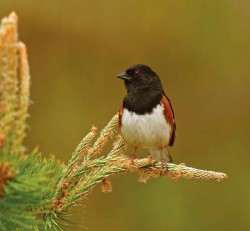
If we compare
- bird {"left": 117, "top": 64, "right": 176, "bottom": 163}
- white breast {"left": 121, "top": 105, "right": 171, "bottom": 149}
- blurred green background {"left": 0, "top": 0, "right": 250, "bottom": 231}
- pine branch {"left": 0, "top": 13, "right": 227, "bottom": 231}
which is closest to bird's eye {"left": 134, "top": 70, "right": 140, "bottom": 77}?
bird {"left": 117, "top": 64, "right": 176, "bottom": 163}

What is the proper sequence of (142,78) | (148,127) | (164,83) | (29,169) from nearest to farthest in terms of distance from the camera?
1. (29,169)
2. (148,127)
3. (142,78)
4. (164,83)

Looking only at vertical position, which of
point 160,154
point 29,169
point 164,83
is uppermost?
point 164,83

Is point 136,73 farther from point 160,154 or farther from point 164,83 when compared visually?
point 164,83

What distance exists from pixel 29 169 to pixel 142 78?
102cm

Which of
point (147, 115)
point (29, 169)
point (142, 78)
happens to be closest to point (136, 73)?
point (142, 78)

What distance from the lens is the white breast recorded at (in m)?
1.67

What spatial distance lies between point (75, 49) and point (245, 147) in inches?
45.6

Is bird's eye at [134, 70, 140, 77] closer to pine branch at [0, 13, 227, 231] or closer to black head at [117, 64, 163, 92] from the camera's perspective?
black head at [117, 64, 163, 92]

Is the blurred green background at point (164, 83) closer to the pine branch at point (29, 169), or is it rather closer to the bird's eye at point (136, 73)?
the bird's eye at point (136, 73)

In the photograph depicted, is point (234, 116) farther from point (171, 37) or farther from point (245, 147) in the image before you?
point (171, 37)

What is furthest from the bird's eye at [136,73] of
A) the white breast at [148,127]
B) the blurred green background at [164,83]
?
the blurred green background at [164,83]

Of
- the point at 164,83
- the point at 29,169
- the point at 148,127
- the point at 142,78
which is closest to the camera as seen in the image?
the point at 29,169

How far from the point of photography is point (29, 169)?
0.81m

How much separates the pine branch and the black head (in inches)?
25.0
